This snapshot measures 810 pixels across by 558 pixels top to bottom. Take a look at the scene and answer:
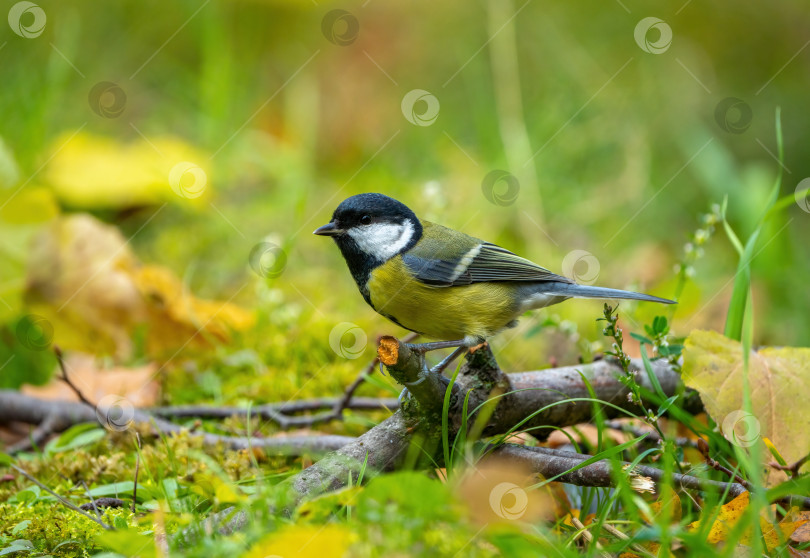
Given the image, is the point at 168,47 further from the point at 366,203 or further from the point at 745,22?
the point at 745,22

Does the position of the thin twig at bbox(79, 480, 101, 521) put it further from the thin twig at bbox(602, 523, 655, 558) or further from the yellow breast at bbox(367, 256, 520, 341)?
the thin twig at bbox(602, 523, 655, 558)

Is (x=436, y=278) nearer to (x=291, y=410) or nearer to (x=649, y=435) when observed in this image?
(x=291, y=410)

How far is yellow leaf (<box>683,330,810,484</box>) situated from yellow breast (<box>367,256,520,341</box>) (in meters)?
0.67

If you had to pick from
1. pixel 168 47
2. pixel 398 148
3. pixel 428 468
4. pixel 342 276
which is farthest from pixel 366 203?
pixel 168 47

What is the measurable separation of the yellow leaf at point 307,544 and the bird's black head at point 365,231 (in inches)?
54.0

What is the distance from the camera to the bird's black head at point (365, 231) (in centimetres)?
241

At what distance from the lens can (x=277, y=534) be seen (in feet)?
3.61

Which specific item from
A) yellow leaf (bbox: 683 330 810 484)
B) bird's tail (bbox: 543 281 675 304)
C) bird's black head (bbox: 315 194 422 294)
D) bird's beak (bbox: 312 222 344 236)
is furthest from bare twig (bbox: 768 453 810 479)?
bird's beak (bbox: 312 222 344 236)

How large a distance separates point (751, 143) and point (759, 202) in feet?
6.46

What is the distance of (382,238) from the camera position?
8.17ft

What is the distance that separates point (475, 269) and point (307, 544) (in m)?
1.52

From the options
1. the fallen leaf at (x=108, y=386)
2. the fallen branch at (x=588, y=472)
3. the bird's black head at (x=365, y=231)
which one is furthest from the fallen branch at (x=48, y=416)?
the fallen branch at (x=588, y=472)

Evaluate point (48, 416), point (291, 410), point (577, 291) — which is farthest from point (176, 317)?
point (577, 291)

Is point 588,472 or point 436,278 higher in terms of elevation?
point 436,278
